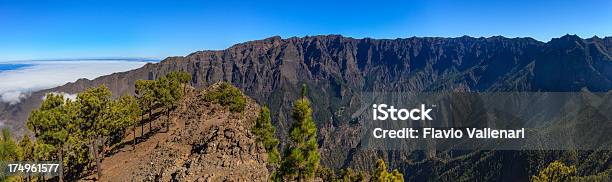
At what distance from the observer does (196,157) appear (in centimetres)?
5847

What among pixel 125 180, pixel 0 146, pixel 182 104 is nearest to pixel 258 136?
pixel 125 180

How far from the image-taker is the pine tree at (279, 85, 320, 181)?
139 feet

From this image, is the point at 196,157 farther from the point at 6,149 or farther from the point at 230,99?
the point at 230,99

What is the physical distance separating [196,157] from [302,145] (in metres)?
21.0

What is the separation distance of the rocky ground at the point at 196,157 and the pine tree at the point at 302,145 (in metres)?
9.95

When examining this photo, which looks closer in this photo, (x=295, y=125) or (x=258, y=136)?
(x=295, y=125)

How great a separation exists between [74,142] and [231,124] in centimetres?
2133

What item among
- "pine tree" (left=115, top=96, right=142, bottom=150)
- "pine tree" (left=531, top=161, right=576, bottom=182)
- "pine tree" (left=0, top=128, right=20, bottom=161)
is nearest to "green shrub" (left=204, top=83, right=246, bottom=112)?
"pine tree" (left=115, top=96, right=142, bottom=150)

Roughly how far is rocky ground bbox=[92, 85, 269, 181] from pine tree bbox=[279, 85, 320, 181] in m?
9.95

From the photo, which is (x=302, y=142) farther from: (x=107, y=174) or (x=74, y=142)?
(x=107, y=174)

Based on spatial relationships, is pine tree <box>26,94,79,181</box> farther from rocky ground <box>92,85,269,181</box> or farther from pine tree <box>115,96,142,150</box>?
pine tree <box>115,96,142,150</box>

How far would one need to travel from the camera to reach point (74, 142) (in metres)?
59.4

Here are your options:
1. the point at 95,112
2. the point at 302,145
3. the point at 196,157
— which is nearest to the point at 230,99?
the point at 95,112

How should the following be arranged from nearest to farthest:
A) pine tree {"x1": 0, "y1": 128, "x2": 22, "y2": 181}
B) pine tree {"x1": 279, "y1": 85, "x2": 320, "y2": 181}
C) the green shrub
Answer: pine tree {"x1": 279, "y1": 85, "x2": 320, "y2": 181}, pine tree {"x1": 0, "y1": 128, "x2": 22, "y2": 181}, the green shrub
